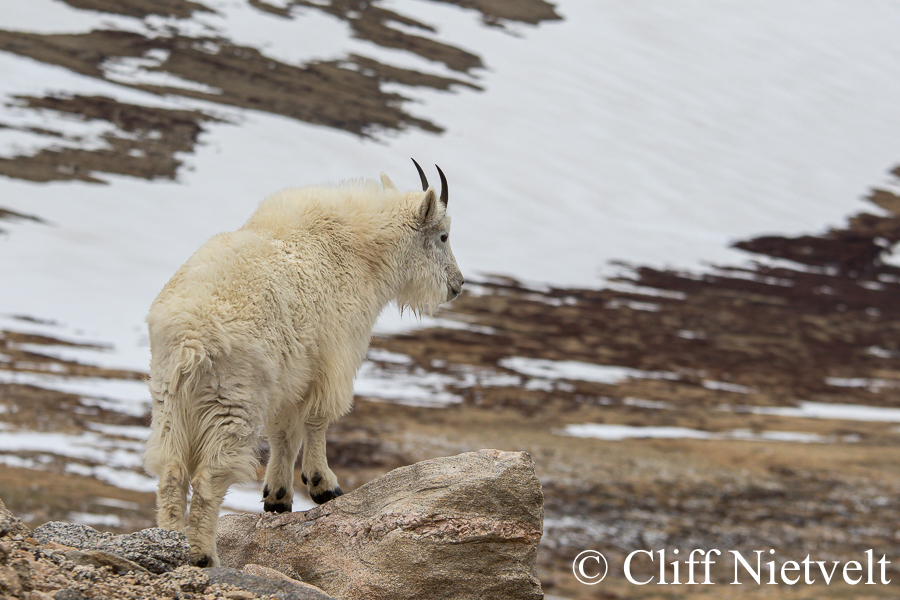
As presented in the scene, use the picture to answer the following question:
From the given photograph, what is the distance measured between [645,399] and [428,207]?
748 inches

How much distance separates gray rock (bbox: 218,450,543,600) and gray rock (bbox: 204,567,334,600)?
30.4 inches

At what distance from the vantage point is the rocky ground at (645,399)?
15430 millimetres

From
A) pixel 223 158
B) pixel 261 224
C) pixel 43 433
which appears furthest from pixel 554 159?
pixel 261 224

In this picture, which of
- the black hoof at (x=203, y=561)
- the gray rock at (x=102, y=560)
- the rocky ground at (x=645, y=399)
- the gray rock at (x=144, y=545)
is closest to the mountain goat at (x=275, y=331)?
the black hoof at (x=203, y=561)

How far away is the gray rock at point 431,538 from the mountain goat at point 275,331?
35 cm

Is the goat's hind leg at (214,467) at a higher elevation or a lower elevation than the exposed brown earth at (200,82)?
higher

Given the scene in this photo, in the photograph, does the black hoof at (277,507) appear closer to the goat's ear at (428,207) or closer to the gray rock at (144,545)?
the gray rock at (144,545)

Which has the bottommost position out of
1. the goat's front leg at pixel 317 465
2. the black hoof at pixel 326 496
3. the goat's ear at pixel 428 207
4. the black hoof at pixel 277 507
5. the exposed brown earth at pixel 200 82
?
the exposed brown earth at pixel 200 82

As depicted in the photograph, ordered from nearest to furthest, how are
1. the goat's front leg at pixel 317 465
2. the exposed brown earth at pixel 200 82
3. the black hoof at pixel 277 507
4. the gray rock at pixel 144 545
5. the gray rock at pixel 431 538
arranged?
the gray rock at pixel 144 545, the gray rock at pixel 431 538, the goat's front leg at pixel 317 465, the black hoof at pixel 277 507, the exposed brown earth at pixel 200 82

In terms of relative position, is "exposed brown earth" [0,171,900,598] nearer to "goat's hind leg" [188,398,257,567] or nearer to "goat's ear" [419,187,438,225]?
"goat's ear" [419,187,438,225]

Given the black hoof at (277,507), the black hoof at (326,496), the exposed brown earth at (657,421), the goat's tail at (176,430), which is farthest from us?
the exposed brown earth at (657,421)

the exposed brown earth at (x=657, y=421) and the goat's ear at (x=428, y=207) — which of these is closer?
the goat's ear at (x=428, y=207)

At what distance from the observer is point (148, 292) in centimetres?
2941

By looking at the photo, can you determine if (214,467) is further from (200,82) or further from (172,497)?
(200,82)
